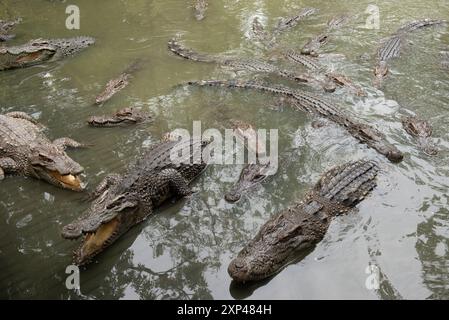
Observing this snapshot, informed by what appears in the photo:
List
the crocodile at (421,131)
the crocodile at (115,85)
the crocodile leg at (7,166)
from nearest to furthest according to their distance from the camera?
the crocodile at (421,131) < the crocodile leg at (7,166) < the crocodile at (115,85)

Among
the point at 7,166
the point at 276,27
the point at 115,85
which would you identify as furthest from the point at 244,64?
the point at 7,166

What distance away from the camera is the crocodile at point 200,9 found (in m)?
11.8

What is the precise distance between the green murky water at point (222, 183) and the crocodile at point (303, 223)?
140 millimetres

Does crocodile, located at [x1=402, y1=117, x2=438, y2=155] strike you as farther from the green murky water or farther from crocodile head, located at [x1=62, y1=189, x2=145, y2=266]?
crocodile head, located at [x1=62, y1=189, x2=145, y2=266]

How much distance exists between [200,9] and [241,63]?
367 centimetres

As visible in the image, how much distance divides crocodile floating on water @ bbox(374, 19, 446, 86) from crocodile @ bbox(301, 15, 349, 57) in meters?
1.32

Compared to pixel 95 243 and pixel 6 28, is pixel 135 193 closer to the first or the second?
pixel 95 243

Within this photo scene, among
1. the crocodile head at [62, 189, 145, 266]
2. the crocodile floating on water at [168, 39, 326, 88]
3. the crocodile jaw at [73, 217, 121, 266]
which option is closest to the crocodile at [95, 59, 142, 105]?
the crocodile floating on water at [168, 39, 326, 88]

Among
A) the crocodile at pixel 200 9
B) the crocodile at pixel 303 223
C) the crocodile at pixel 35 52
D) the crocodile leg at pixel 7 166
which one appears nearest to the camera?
the crocodile at pixel 303 223

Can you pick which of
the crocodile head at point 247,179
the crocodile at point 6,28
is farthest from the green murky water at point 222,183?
the crocodile at point 6,28

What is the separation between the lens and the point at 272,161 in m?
6.41

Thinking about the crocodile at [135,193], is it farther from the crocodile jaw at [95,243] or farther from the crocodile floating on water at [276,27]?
the crocodile floating on water at [276,27]

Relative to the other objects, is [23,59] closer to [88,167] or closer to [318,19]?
[88,167]

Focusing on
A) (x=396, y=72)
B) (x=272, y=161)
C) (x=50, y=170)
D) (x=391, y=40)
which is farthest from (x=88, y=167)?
(x=391, y=40)
